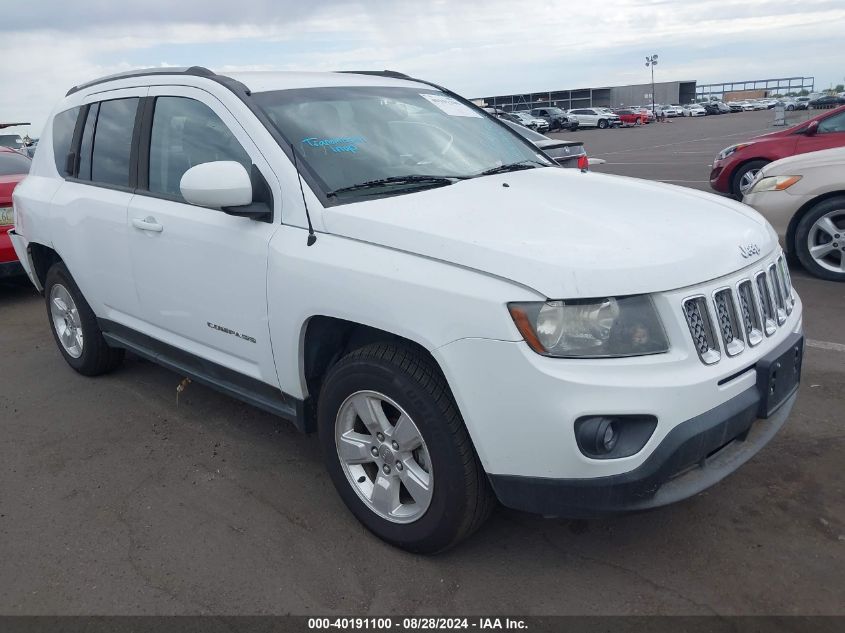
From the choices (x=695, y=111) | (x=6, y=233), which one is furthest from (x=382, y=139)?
(x=695, y=111)

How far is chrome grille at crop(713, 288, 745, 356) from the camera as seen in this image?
264 cm

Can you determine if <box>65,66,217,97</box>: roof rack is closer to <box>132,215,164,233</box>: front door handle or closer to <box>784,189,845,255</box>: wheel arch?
<box>132,215,164,233</box>: front door handle

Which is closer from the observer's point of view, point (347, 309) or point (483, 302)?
point (483, 302)

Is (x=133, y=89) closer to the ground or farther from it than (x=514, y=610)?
farther from it

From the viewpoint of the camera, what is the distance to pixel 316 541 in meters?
3.16

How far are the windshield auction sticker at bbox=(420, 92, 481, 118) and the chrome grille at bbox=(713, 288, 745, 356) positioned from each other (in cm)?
195

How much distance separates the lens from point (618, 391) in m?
2.40

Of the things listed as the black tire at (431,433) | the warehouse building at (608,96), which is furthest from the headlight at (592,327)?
the warehouse building at (608,96)

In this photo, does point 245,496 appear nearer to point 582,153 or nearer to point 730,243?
point 730,243

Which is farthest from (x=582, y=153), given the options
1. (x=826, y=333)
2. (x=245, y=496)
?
(x=245, y=496)

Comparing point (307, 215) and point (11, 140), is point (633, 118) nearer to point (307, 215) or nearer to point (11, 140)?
point (11, 140)

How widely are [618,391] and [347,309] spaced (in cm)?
104

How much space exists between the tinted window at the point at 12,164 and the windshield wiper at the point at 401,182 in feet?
19.5

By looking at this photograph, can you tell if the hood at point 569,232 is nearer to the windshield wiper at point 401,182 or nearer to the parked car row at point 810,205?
the windshield wiper at point 401,182
